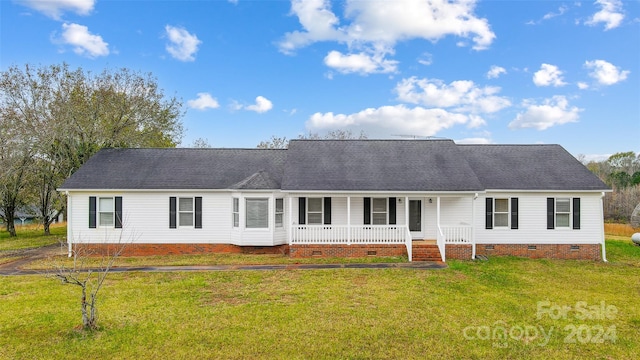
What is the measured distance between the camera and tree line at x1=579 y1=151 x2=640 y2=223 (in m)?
44.3

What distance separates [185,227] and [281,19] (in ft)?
48.4

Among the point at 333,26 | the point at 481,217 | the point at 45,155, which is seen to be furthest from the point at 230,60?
the point at 481,217

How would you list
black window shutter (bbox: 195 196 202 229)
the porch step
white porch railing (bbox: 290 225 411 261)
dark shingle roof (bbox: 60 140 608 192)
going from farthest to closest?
black window shutter (bbox: 195 196 202 229) < dark shingle roof (bbox: 60 140 608 192) < white porch railing (bbox: 290 225 411 261) < the porch step

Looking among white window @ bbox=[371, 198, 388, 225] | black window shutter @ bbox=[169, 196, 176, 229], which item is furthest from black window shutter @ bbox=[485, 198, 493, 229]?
black window shutter @ bbox=[169, 196, 176, 229]

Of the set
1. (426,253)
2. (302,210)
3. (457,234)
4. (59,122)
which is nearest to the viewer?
(426,253)

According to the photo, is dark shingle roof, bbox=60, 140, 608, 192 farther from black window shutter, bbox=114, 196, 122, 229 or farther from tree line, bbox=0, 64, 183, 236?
tree line, bbox=0, 64, 183, 236

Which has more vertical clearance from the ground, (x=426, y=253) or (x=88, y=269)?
(x=426, y=253)

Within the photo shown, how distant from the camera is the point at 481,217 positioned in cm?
1627

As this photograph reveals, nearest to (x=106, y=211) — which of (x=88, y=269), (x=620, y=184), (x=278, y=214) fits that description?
(x=88, y=269)

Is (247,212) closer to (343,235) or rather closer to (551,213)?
(343,235)

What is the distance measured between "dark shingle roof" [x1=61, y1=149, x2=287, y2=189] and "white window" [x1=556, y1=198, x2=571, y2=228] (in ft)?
41.1

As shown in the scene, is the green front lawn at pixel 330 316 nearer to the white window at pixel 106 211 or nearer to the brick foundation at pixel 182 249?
the brick foundation at pixel 182 249

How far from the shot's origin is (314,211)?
54.7 feet

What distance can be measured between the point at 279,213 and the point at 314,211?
161cm
